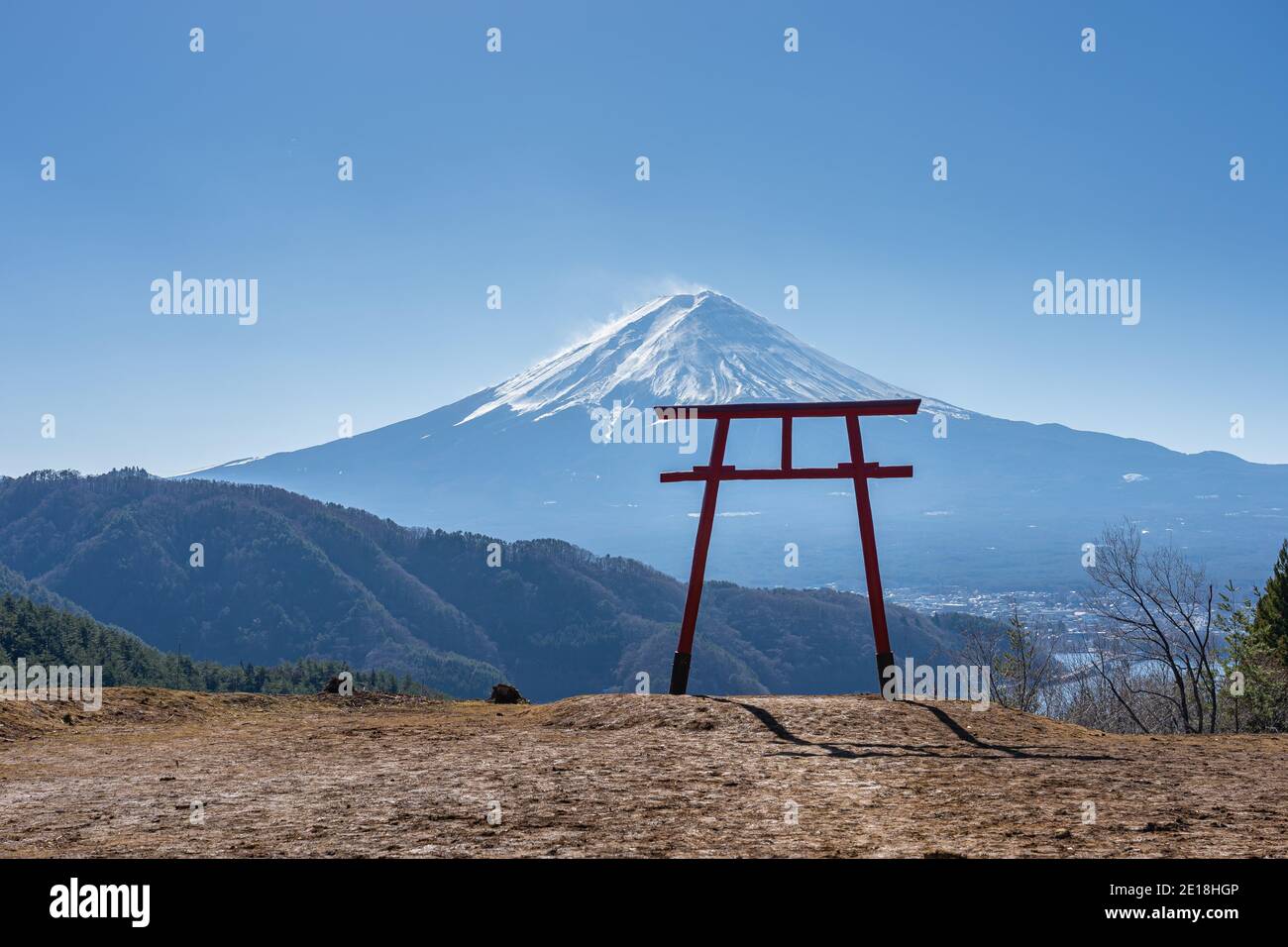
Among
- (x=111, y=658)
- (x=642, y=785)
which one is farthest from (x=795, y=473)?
(x=111, y=658)

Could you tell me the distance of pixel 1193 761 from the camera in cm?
1104

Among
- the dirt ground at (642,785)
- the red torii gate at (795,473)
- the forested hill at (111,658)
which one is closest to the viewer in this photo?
the dirt ground at (642,785)

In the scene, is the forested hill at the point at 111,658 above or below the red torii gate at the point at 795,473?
below

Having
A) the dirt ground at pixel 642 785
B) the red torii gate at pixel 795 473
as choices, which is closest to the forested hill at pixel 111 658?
the red torii gate at pixel 795 473

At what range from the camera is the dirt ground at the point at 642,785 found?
Result: 21.7 ft

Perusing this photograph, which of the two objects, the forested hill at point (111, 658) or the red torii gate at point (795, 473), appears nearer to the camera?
the red torii gate at point (795, 473)

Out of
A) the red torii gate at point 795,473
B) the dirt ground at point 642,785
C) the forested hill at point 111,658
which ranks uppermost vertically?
the red torii gate at point 795,473

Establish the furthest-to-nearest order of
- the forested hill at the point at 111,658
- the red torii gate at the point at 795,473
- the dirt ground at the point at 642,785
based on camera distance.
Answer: the forested hill at the point at 111,658 < the red torii gate at the point at 795,473 < the dirt ground at the point at 642,785

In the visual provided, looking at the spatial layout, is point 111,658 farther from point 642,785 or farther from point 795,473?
point 642,785

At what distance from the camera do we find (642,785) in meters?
8.72

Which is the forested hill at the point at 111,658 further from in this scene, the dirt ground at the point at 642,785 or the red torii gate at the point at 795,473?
the dirt ground at the point at 642,785

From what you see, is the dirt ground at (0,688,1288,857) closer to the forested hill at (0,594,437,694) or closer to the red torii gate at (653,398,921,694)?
the red torii gate at (653,398,921,694)

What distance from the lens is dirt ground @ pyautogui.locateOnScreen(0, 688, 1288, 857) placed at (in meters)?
6.62
